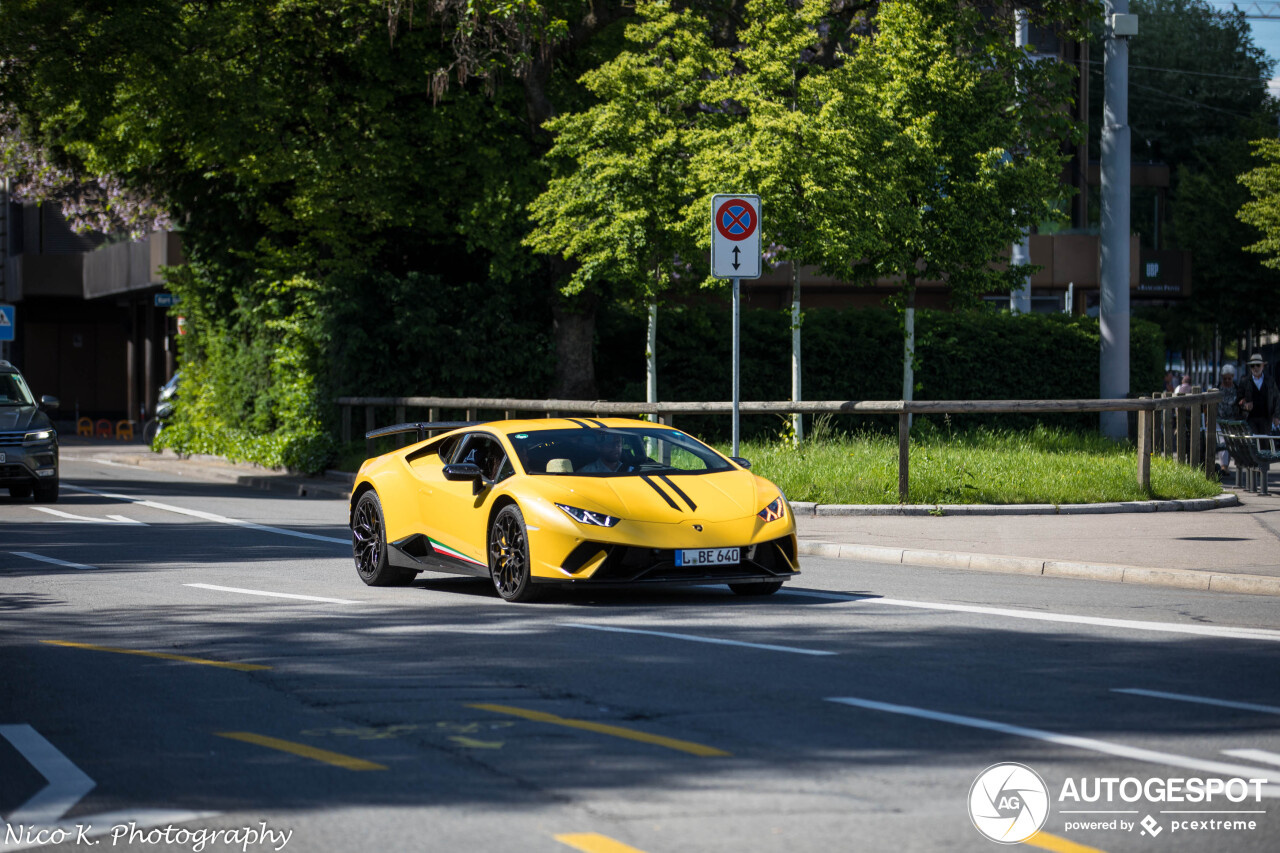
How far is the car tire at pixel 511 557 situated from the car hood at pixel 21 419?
12.8 metres

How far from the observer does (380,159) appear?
26.4m

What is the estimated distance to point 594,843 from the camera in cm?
512

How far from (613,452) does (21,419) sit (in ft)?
42.9

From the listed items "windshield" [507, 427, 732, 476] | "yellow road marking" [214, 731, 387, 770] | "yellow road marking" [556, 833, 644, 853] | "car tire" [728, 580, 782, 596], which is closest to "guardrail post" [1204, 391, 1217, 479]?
"windshield" [507, 427, 732, 476]

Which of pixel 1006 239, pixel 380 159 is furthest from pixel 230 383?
pixel 1006 239

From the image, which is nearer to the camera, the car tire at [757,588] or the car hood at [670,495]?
the car hood at [670,495]

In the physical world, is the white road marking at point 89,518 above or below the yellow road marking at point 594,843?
below

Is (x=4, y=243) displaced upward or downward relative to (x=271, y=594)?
upward

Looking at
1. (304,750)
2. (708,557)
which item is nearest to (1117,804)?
(304,750)

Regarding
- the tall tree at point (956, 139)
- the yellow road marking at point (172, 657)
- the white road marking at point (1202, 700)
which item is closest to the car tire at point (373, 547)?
the yellow road marking at point (172, 657)

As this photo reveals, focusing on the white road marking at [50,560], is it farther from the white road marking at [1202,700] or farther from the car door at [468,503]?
the white road marking at [1202,700]

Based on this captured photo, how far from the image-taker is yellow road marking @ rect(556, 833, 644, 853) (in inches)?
198

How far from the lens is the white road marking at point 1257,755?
20.3 feet

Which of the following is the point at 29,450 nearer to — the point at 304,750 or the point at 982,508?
the point at 982,508
